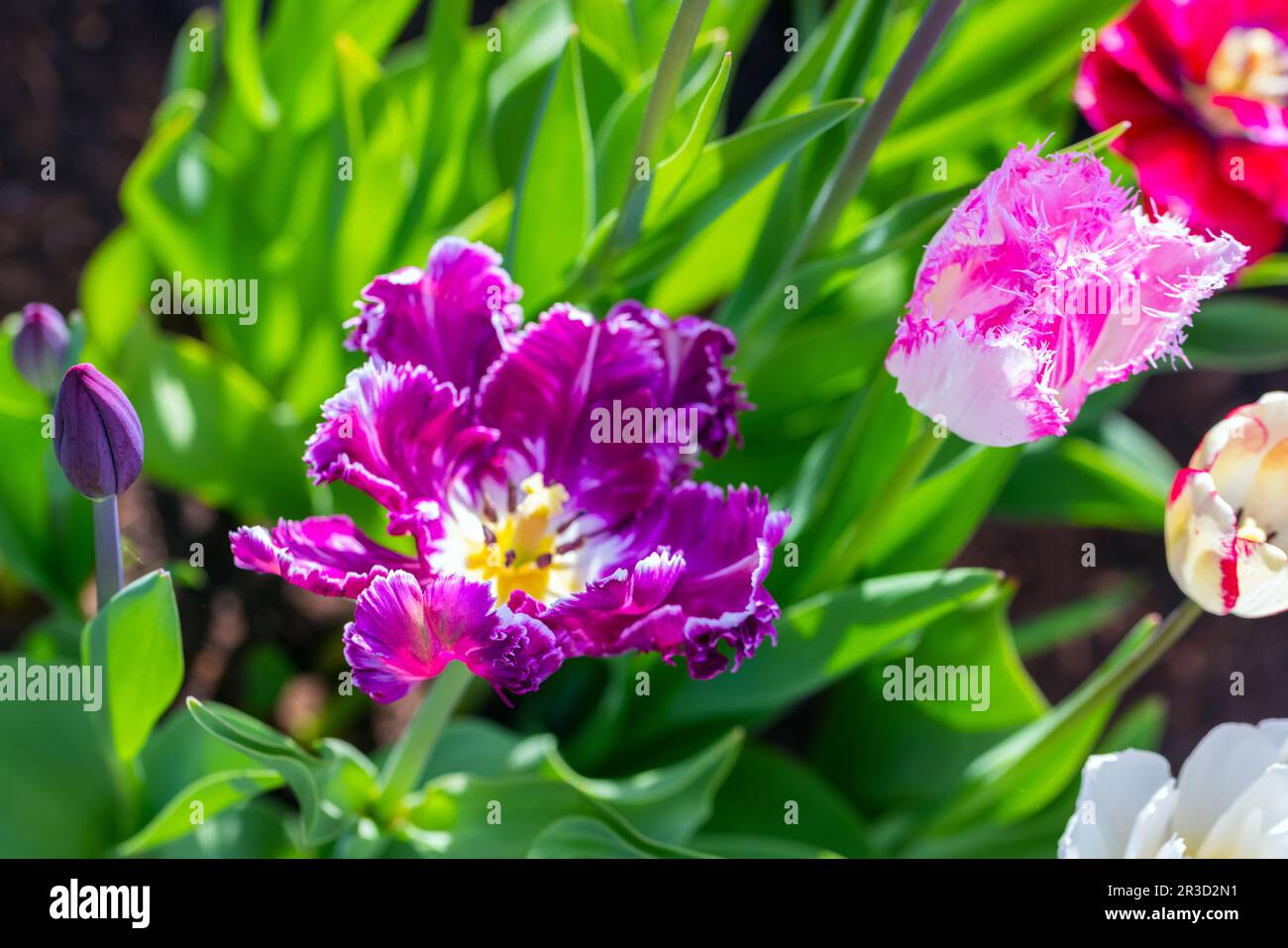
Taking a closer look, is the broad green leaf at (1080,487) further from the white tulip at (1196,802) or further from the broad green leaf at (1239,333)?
the white tulip at (1196,802)

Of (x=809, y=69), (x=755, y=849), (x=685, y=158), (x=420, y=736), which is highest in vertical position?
(x=809, y=69)

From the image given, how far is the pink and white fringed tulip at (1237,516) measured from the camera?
25.9 inches

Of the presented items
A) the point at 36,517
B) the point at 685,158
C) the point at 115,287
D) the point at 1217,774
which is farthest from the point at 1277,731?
the point at 115,287

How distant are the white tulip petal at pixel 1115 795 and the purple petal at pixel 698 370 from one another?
280 millimetres

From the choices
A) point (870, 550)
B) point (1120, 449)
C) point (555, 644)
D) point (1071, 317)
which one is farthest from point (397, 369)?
point (1120, 449)

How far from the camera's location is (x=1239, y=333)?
1.19 m

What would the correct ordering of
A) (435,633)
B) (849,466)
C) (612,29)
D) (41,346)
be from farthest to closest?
(612,29) → (849,466) → (41,346) → (435,633)

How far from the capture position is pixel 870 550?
949mm

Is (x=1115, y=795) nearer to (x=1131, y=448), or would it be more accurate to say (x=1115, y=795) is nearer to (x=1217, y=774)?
(x=1217, y=774)

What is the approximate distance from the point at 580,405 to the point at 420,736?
0.22 m

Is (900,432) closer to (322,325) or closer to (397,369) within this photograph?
(397,369)

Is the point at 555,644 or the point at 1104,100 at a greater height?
the point at 1104,100

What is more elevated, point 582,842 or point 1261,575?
point 1261,575
